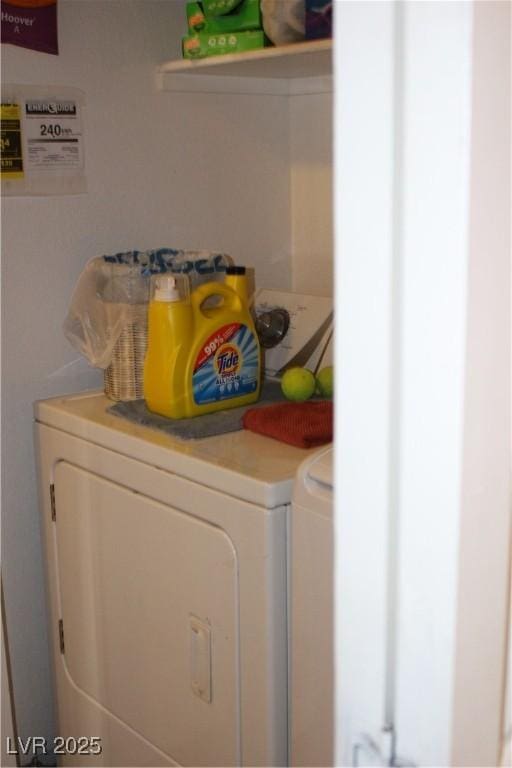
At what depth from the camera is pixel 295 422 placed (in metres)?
1.68

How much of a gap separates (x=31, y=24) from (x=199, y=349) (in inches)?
30.9

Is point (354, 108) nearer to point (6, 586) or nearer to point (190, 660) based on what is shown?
point (190, 660)

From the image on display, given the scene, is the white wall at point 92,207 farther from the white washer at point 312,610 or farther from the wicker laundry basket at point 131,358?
the white washer at point 312,610

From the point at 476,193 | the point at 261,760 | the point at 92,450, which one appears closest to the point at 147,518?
the point at 92,450

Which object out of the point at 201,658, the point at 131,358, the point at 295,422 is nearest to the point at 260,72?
the point at 131,358

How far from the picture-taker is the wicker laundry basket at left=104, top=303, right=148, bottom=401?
6.33 feet

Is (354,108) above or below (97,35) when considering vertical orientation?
below

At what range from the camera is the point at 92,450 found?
1.82m

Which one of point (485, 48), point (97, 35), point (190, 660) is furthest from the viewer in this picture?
point (97, 35)

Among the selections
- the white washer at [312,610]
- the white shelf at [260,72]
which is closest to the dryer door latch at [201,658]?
the white washer at [312,610]

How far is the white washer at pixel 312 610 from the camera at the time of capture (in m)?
1.39

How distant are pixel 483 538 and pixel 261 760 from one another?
117 cm

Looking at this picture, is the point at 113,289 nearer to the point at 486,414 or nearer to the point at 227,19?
the point at 227,19

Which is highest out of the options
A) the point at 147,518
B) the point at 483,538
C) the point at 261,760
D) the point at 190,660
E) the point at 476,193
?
the point at 476,193
